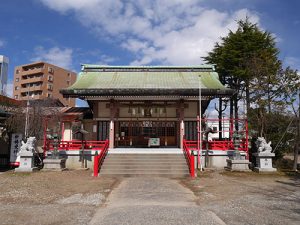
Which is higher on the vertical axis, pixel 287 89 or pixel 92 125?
pixel 287 89

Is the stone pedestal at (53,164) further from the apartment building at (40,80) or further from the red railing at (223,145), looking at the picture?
the apartment building at (40,80)

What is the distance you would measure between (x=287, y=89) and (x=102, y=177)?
56.5ft

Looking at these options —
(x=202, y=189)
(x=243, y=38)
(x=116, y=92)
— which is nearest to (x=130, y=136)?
(x=116, y=92)

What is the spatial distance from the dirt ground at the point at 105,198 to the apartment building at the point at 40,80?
60.8 m

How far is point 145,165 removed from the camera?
1719cm

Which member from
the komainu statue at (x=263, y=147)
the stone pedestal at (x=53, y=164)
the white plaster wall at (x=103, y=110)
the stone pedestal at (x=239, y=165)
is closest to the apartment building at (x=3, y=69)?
the white plaster wall at (x=103, y=110)

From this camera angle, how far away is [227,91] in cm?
2005

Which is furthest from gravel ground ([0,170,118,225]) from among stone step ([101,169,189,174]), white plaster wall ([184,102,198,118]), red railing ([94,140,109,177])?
white plaster wall ([184,102,198,118])

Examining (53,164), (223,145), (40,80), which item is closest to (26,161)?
(53,164)

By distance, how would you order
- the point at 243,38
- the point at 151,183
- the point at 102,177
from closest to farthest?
1. the point at 151,183
2. the point at 102,177
3. the point at 243,38

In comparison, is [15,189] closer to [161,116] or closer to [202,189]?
[202,189]

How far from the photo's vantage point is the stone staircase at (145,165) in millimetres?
16250

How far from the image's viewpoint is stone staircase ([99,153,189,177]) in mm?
16250

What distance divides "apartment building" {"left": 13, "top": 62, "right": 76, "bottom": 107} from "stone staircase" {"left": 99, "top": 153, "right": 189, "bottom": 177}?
185 feet
